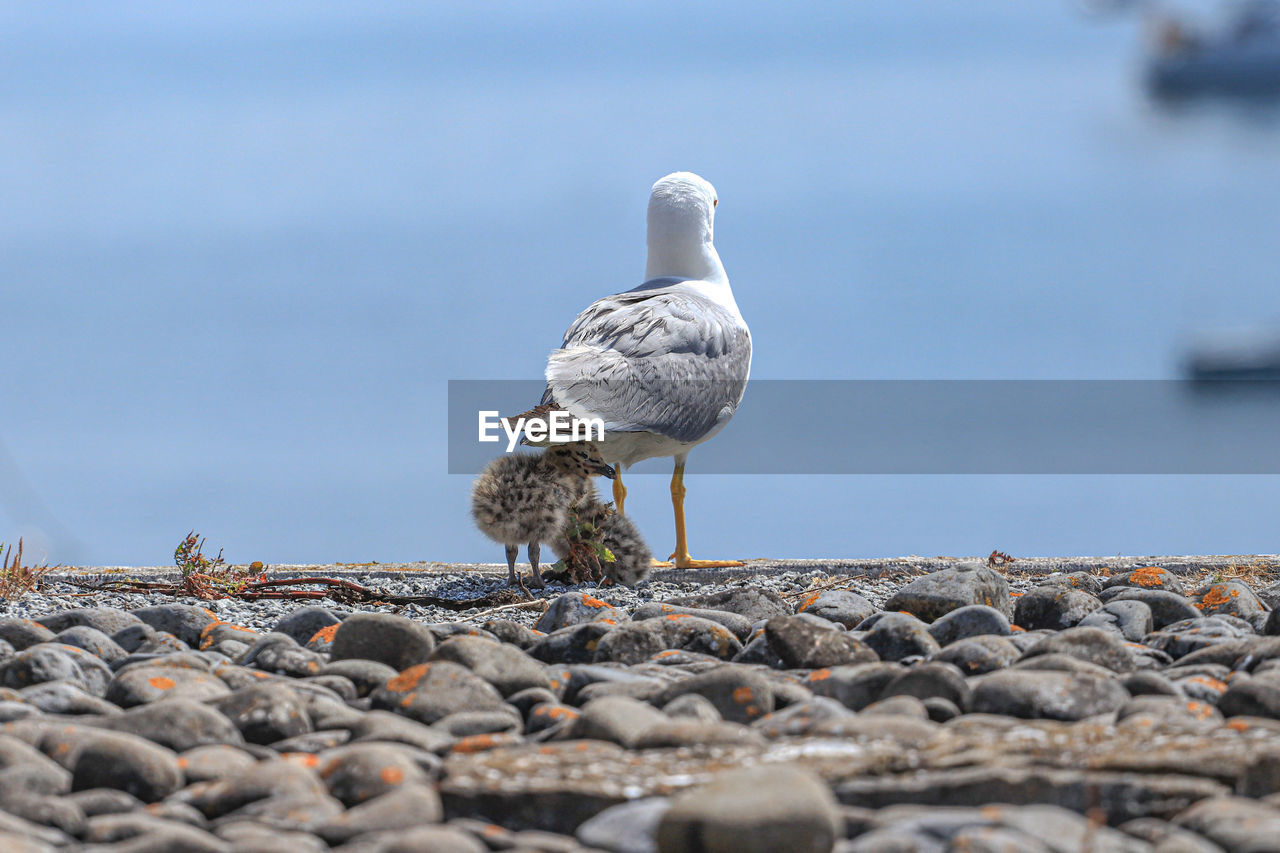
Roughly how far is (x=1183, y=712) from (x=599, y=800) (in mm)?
1219

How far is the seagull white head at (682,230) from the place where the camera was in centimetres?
712

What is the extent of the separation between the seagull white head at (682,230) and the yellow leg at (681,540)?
139 cm

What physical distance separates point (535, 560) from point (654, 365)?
1.30 meters

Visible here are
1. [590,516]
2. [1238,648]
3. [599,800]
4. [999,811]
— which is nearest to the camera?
[999,811]

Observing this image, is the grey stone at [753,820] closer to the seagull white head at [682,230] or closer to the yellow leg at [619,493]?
the yellow leg at [619,493]

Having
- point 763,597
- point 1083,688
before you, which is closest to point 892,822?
point 1083,688

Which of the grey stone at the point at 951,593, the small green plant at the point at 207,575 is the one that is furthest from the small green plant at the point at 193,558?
the grey stone at the point at 951,593

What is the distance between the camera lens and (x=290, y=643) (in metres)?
3.07

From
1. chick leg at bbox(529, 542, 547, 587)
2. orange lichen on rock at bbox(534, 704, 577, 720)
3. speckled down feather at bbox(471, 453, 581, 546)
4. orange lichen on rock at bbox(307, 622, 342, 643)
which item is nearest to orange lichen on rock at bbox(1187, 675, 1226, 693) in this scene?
orange lichen on rock at bbox(534, 704, 577, 720)

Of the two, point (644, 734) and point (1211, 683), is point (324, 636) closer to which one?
point (644, 734)

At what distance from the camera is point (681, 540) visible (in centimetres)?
616

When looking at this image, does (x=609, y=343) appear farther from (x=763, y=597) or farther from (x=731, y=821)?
(x=731, y=821)

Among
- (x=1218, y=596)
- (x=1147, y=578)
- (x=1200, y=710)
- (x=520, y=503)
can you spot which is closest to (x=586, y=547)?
(x=520, y=503)

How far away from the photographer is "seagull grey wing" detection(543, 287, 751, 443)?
5602 mm
